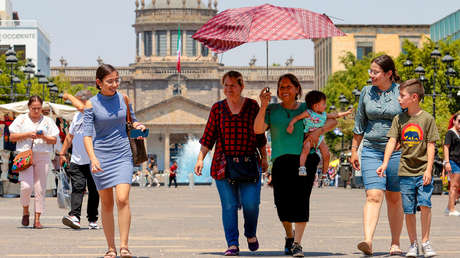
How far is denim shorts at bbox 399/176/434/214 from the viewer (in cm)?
1116

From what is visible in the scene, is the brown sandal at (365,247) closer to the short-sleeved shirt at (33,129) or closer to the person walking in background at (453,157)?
the short-sleeved shirt at (33,129)

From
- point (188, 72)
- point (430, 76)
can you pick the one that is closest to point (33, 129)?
point (430, 76)

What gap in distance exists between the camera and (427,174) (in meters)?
11.1

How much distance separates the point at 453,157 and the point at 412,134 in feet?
29.2

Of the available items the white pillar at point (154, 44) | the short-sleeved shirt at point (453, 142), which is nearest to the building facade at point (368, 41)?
the white pillar at point (154, 44)

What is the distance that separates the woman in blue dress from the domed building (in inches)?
4761

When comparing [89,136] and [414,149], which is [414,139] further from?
[89,136]

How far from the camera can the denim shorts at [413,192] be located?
11.2 m

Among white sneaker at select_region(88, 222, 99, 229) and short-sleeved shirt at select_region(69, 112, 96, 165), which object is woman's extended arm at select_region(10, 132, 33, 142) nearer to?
short-sleeved shirt at select_region(69, 112, 96, 165)

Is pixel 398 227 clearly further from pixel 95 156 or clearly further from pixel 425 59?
pixel 425 59

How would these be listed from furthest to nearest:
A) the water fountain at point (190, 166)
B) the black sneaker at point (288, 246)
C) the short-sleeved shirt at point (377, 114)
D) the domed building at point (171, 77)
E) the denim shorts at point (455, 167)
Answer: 1. the domed building at point (171, 77)
2. the water fountain at point (190, 166)
3. the denim shorts at point (455, 167)
4. the black sneaker at point (288, 246)
5. the short-sleeved shirt at point (377, 114)

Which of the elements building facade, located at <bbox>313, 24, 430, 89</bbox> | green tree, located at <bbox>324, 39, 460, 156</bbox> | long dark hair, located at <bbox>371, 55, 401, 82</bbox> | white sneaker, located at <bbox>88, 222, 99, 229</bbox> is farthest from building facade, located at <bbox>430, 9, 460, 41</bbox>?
long dark hair, located at <bbox>371, 55, 401, 82</bbox>

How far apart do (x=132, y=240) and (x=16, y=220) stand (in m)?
4.88

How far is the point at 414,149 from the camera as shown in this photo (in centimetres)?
1116
